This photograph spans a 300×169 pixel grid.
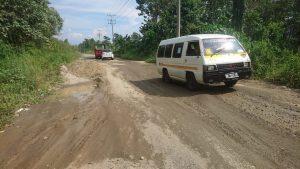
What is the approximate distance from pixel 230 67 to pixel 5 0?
12.2 metres

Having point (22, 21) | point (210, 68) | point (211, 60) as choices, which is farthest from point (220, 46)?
point (22, 21)

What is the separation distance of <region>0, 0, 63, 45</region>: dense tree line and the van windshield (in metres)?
10.1

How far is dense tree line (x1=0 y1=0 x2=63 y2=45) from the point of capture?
17.0 meters

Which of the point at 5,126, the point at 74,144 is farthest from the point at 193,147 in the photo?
the point at 5,126

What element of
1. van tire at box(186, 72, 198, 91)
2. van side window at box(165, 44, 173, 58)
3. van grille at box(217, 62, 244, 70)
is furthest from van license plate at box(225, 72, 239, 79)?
van side window at box(165, 44, 173, 58)

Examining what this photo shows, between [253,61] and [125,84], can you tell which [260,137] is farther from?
[253,61]

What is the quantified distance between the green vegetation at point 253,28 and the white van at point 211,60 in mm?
2602

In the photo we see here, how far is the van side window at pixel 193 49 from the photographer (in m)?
12.0

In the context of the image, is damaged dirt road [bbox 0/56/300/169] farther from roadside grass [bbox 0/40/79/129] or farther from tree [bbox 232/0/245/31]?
tree [bbox 232/0/245/31]

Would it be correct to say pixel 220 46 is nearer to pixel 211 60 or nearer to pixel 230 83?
pixel 211 60

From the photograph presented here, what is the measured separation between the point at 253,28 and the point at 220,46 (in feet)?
48.0

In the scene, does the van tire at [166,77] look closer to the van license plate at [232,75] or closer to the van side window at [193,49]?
the van side window at [193,49]

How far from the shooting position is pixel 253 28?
25.3 m

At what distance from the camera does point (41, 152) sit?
21.4 feet
